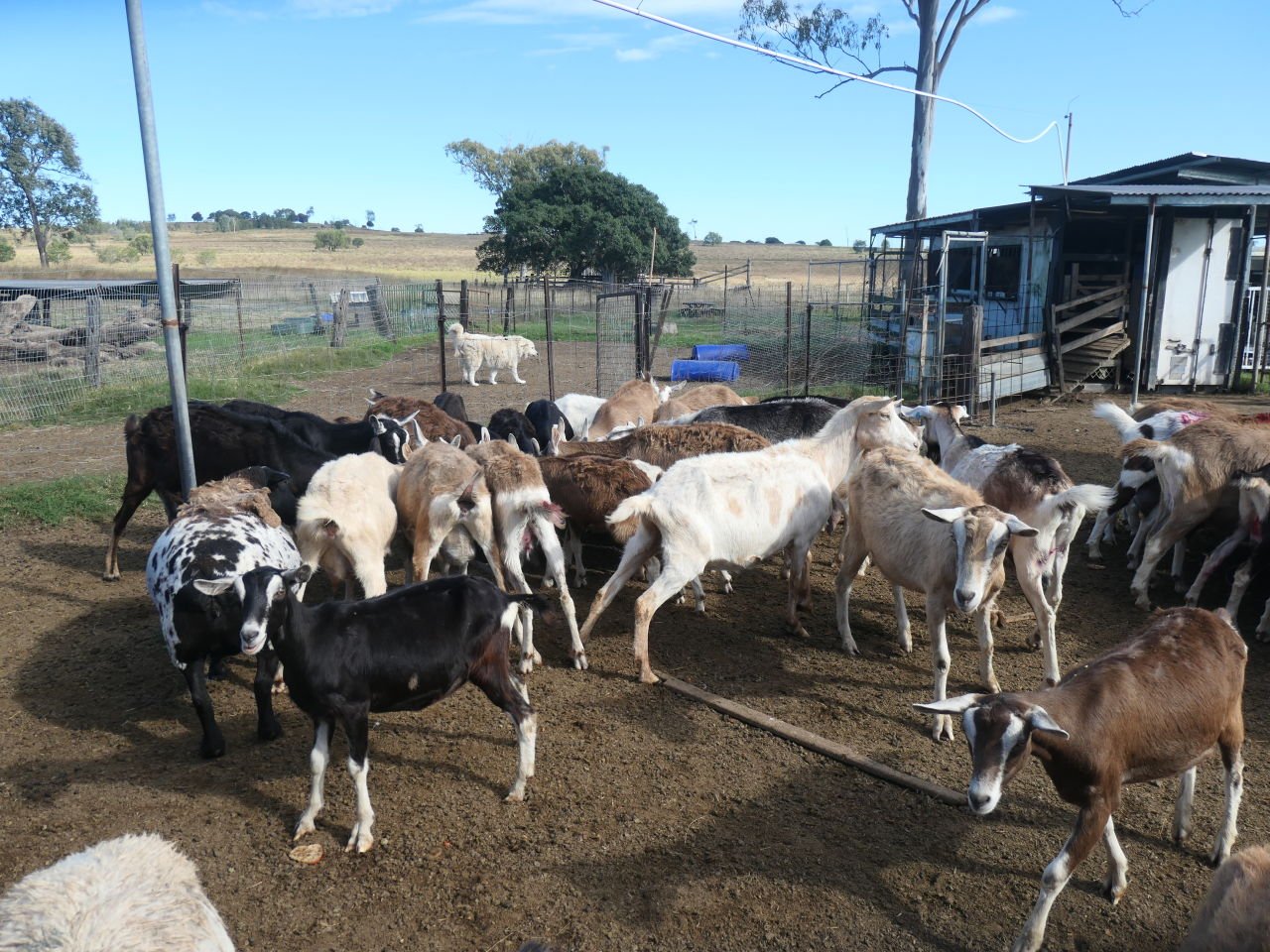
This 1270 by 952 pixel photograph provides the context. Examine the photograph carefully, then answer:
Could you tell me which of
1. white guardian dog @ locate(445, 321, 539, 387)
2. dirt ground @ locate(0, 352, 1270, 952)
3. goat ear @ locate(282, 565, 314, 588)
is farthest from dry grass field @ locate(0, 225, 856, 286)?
goat ear @ locate(282, 565, 314, 588)

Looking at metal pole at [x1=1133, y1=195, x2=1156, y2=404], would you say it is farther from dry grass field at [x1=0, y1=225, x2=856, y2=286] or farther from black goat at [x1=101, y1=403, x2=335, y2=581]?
dry grass field at [x1=0, y1=225, x2=856, y2=286]

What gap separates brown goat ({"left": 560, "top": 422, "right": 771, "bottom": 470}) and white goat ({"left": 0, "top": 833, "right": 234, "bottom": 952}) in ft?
19.8

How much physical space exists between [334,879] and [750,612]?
4.12 metres

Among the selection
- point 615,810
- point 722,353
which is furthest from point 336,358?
point 615,810

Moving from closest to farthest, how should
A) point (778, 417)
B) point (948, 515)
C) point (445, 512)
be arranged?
point (948, 515), point (445, 512), point (778, 417)

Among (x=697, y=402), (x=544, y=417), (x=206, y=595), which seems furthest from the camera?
(x=697, y=402)

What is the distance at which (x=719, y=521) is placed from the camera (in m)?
6.49

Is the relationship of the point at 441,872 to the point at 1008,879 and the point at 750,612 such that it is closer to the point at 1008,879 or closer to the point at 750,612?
the point at 1008,879

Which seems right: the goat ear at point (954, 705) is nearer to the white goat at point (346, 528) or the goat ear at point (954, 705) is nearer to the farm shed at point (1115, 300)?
the white goat at point (346, 528)

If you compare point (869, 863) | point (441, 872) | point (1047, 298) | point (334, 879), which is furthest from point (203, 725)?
point (1047, 298)

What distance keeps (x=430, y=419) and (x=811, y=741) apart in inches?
247

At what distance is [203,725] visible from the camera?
5195 mm

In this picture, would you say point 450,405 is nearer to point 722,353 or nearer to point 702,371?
point 702,371

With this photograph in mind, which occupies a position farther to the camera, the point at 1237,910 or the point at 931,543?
the point at 931,543
